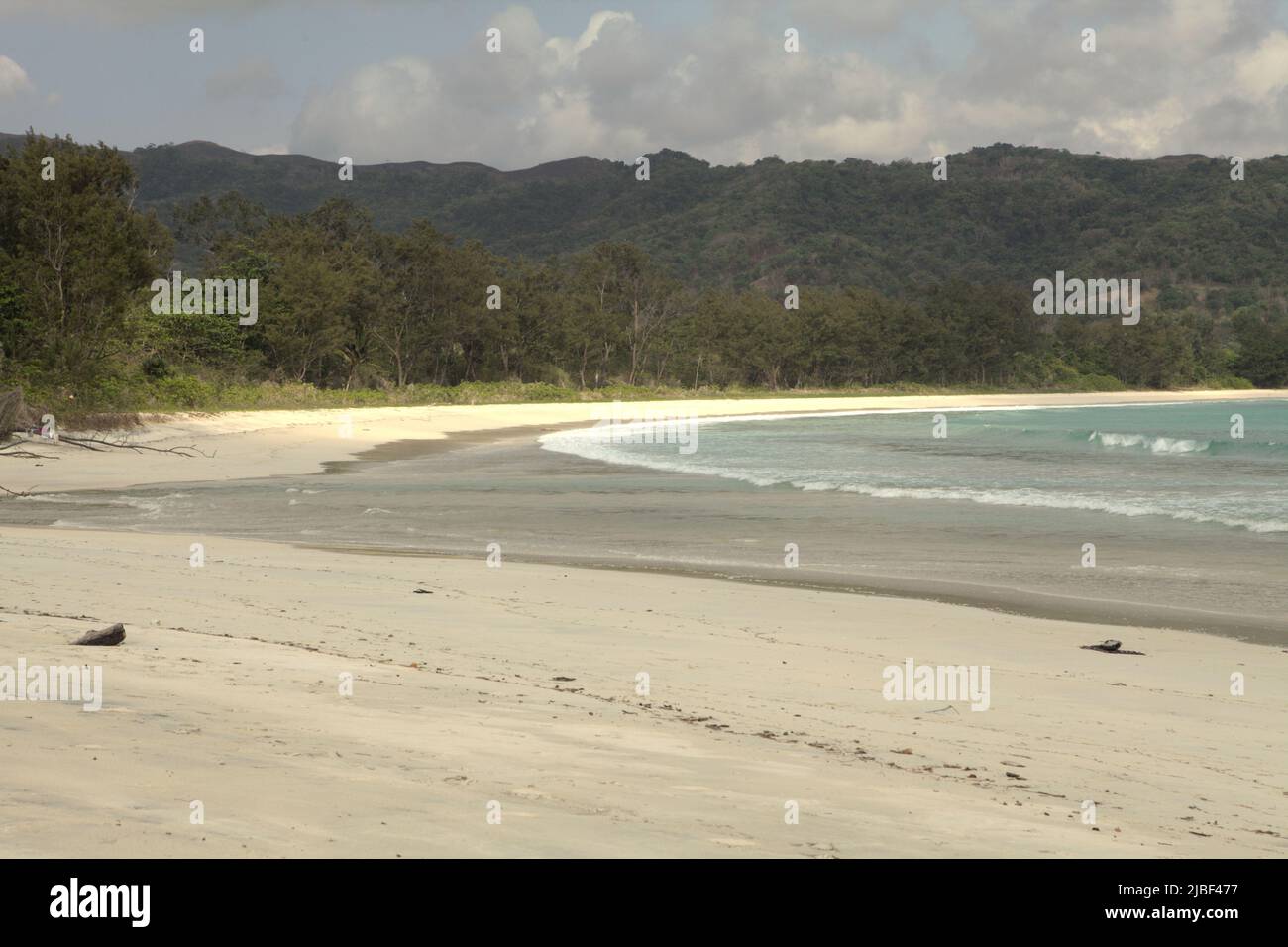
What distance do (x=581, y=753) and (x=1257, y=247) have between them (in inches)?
7988

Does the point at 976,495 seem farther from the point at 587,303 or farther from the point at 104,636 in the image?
the point at 587,303

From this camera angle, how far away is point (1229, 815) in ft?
16.5


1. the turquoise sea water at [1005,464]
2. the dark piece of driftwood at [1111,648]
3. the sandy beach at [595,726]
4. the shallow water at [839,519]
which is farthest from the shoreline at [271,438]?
the dark piece of driftwood at [1111,648]

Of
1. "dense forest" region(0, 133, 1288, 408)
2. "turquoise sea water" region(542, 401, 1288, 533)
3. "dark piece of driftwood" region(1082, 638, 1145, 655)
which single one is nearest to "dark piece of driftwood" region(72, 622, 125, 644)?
"dark piece of driftwood" region(1082, 638, 1145, 655)

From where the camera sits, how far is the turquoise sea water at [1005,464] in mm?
21797

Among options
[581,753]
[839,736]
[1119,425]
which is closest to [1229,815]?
[839,736]

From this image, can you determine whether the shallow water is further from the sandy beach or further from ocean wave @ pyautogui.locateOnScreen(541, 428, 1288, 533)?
the sandy beach

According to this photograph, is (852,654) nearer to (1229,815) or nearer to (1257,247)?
(1229,815)

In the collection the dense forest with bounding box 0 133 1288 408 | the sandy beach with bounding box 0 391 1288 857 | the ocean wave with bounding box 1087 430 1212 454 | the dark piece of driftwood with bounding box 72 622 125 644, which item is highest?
the dense forest with bounding box 0 133 1288 408

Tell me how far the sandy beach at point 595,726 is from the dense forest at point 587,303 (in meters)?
26.4

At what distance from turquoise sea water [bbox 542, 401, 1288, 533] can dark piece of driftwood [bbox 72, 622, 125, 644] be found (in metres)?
16.0

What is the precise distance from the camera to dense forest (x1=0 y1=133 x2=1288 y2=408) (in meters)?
35.0

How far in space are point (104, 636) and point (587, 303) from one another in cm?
8036

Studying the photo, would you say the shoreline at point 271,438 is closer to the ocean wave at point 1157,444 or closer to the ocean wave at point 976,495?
the ocean wave at point 976,495
